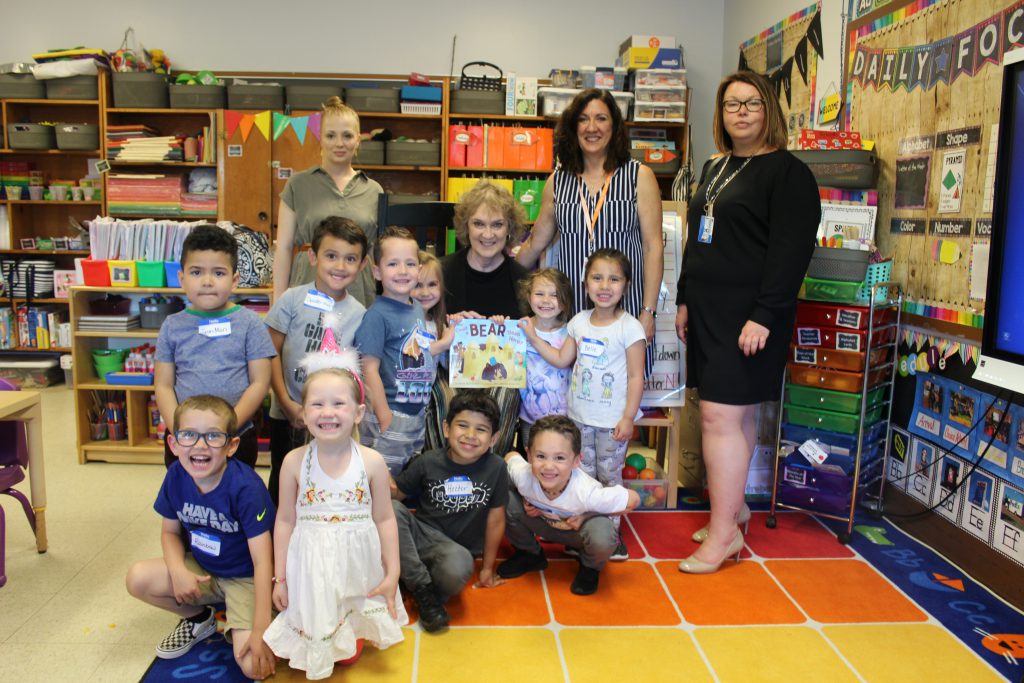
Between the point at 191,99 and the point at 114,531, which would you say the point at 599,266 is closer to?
the point at 114,531

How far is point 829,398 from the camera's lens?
3.02 m

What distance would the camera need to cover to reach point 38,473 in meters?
2.71

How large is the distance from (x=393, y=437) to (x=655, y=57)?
4.24m

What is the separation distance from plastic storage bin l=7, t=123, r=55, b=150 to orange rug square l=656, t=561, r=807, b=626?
18.3ft

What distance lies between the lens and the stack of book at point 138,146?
18.6 feet

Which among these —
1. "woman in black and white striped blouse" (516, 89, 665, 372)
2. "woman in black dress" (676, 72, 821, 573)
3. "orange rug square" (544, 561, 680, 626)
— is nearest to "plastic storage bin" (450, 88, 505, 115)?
"woman in black and white striped blouse" (516, 89, 665, 372)

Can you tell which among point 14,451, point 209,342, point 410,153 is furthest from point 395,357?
point 410,153

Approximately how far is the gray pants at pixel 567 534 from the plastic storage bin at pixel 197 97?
176 inches

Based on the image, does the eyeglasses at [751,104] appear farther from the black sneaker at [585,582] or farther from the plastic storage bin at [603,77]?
the plastic storage bin at [603,77]

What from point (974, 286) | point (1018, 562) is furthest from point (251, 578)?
point (974, 286)

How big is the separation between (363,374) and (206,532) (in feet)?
2.15

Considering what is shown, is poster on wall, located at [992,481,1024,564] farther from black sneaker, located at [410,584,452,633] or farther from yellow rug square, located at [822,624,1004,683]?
black sneaker, located at [410,584,452,633]

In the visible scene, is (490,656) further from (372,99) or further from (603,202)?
(372,99)

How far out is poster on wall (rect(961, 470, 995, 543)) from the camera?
2674 mm
